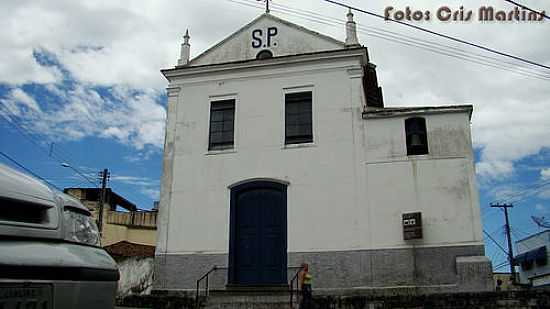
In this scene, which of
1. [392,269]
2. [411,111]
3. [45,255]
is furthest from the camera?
[411,111]

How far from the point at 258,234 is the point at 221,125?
3.67 metres

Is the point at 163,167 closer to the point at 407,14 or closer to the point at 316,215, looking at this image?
the point at 316,215

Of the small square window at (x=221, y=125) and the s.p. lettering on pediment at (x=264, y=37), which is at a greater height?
the s.p. lettering on pediment at (x=264, y=37)

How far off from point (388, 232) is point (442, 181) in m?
1.98

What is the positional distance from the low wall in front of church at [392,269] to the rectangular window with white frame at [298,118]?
3394 millimetres

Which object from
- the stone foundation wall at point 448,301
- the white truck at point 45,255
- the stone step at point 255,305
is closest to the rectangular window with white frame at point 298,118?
the stone step at point 255,305

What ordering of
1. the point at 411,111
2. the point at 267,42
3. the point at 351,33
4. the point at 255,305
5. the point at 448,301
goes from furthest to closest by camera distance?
the point at 267,42, the point at 351,33, the point at 411,111, the point at 255,305, the point at 448,301

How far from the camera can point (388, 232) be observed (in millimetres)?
13367

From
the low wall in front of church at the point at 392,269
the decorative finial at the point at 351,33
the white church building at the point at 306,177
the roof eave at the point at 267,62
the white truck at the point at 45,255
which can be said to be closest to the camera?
the white truck at the point at 45,255

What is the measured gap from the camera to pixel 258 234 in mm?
14141

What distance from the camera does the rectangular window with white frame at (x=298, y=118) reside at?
14.9 m

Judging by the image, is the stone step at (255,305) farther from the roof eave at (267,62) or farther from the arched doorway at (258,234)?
the roof eave at (267,62)

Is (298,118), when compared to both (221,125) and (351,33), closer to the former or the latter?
(221,125)

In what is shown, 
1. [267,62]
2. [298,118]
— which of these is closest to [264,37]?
[267,62]
